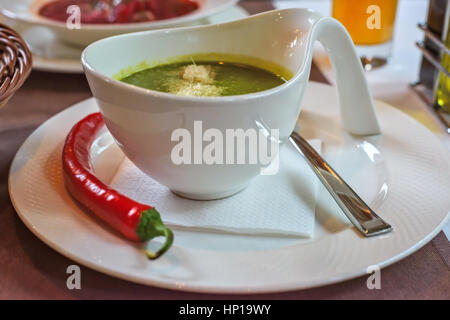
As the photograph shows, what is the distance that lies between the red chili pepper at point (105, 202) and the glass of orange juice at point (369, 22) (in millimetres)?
1019

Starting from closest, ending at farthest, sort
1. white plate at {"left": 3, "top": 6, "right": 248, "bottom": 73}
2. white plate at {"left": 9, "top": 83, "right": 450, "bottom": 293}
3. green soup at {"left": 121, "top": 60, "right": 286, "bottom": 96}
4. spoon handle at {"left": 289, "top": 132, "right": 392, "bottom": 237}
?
white plate at {"left": 9, "top": 83, "right": 450, "bottom": 293} < spoon handle at {"left": 289, "top": 132, "right": 392, "bottom": 237} < green soup at {"left": 121, "top": 60, "right": 286, "bottom": 96} < white plate at {"left": 3, "top": 6, "right": 248, "bottom": 73}

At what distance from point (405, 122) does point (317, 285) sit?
658 mm

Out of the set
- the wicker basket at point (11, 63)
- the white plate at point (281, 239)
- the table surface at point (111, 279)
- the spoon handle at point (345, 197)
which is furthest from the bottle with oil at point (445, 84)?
the wicker basket at point (11, 63)

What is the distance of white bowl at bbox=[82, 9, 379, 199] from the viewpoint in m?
0.88

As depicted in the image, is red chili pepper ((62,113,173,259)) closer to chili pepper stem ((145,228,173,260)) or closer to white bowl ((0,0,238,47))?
chili pepper stem ((145,228,173,260))

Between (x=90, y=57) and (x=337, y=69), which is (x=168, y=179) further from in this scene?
(x=337, y=69)

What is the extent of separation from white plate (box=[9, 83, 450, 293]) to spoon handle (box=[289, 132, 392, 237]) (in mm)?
20

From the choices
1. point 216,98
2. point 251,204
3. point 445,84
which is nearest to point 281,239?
point 251,204

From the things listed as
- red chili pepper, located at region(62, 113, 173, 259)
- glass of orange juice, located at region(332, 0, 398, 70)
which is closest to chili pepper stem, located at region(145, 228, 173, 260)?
red chili pepper, located at region(62, 113, 173, 259)

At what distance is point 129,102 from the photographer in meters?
0.90

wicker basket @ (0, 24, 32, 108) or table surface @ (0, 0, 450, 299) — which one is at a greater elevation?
wicker basket @ (0, 24, 32, 108)

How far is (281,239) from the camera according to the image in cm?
92

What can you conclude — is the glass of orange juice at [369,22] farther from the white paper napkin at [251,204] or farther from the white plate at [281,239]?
the white paper napkin at [251,204]
